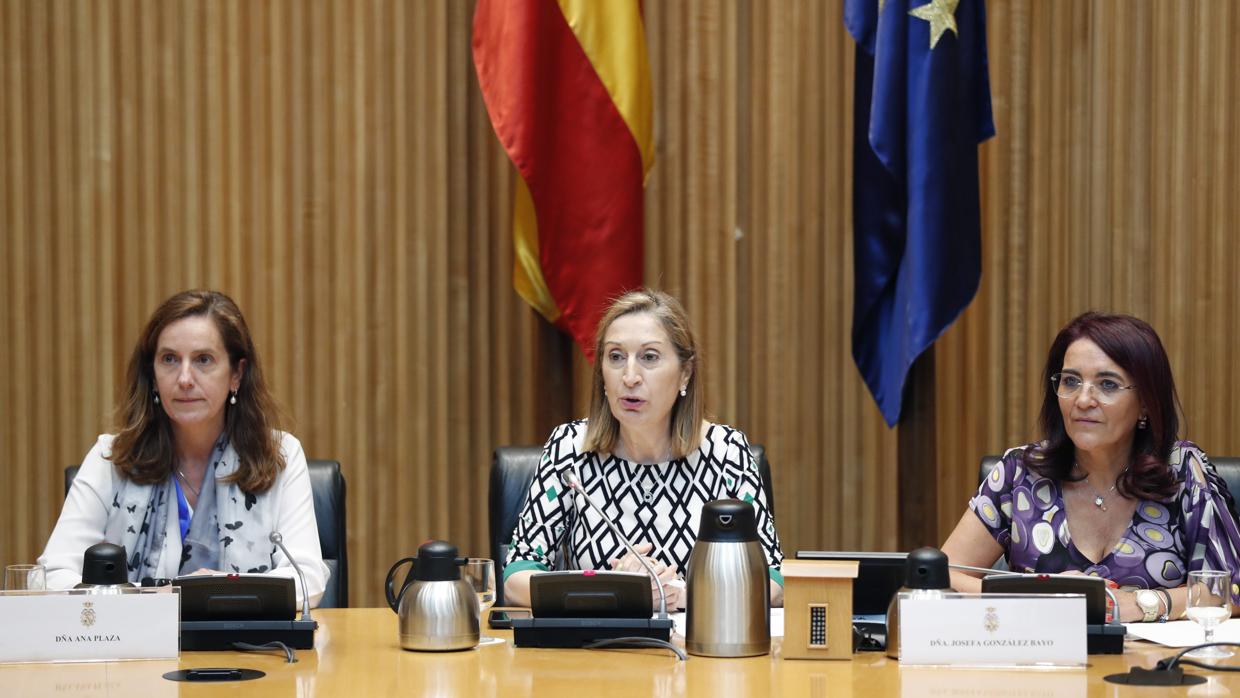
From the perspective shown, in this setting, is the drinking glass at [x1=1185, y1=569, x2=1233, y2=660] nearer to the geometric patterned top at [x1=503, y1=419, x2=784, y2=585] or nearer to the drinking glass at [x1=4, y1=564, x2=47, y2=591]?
the geometric patterned top at [x1=503, y1=419, x2=784, y2=585]

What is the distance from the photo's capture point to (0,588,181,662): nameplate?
2.12m

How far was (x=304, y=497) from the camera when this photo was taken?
9.74 ft

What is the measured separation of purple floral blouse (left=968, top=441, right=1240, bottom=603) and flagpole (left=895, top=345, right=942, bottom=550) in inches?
48.5

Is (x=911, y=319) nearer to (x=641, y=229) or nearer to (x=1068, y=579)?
(x=641, y=229)

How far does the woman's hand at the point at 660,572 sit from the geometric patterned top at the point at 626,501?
4 centimetres

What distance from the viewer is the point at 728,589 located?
2174 mm

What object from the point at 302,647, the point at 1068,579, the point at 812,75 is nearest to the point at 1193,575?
the point at 1068,579

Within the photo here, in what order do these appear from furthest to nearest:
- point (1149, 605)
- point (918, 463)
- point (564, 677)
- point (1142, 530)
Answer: point (918, 463) < point (1142, 530) < point (1149, 605) < point (564, 677)

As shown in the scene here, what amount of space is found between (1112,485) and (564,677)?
1.51 m

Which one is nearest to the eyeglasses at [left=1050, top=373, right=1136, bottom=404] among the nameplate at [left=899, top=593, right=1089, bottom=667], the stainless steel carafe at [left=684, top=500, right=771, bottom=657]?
the nameplate at [left=899, top=593, right=1089, bottom=667]

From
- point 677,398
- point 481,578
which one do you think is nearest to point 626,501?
point 677,398

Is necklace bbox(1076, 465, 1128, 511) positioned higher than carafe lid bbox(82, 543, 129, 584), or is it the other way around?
necklace bbox(1076, 465, 1128, 511)

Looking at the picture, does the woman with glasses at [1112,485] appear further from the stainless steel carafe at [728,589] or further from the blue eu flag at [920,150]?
the stainless steel carafe at [728,589]

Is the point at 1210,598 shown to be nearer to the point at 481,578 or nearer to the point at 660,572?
the point at 660,572
